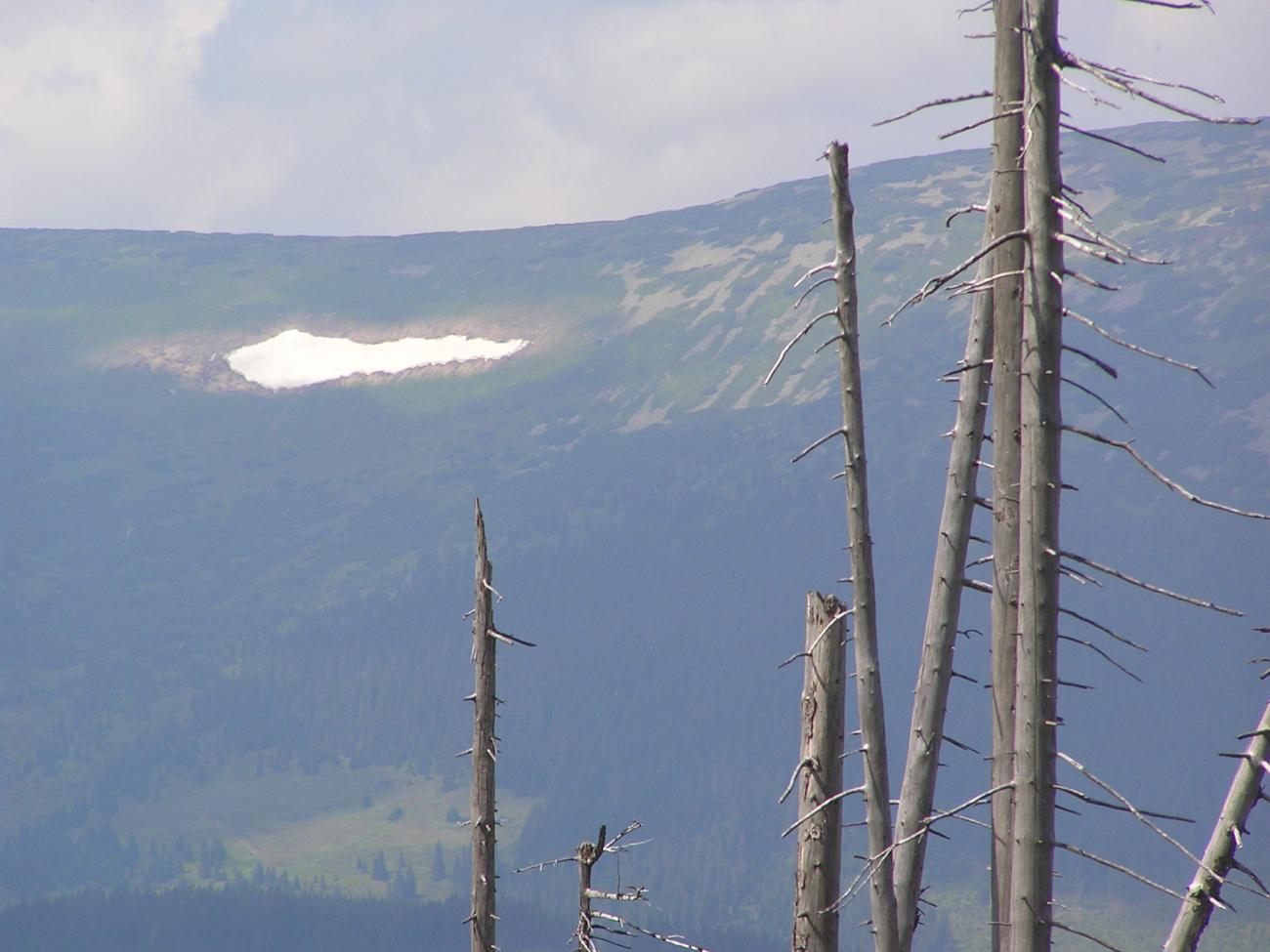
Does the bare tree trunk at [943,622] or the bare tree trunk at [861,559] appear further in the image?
the bare tree trunk at [943,622]

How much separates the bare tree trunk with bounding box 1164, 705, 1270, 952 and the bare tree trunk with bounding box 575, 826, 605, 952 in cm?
562

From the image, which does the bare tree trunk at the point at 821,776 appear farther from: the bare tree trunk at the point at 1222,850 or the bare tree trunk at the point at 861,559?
the bare tree trunk at the point at 1222,850

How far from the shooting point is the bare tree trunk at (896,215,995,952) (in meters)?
16.6

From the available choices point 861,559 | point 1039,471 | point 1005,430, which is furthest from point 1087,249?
point 861,559

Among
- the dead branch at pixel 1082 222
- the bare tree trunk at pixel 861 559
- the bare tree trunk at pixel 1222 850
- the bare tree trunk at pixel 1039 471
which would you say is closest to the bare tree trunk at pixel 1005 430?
the bare tree trunk at pixel 861 559

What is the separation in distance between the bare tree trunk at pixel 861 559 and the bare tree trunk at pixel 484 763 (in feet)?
14.0

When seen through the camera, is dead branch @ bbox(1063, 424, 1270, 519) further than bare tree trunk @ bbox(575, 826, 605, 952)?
No

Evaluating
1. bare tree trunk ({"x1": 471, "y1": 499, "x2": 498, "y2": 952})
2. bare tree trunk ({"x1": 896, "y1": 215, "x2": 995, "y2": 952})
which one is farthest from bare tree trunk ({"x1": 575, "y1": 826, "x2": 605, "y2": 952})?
bare tree trunk ({"x1": 896, "y1": 215, "x2": 995, "y2": 952})

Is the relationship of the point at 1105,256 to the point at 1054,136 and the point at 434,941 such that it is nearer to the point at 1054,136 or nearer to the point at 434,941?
the point at 1054,136

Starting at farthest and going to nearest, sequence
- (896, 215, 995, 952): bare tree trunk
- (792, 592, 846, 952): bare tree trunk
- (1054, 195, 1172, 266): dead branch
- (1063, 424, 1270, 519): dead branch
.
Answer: (896, 215, 995, 952): bare tree trunk → (792, 592, 846, 952): bare tree trunk → (1054, 195, 1172, 266): dead branch → (1063, 424, 1270, 519): dead branch

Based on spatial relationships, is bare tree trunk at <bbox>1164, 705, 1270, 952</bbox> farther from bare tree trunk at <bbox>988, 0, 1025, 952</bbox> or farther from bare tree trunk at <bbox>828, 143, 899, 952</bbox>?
bare tree trunk at <bbox>828, 143, 899, 952</bbox>

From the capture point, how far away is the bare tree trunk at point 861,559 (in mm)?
14539

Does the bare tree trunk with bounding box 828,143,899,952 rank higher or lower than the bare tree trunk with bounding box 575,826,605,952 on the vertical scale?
higher

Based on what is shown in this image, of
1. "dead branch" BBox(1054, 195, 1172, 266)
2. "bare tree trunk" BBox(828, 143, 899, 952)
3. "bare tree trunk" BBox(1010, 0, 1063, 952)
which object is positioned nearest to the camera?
"dead branch" BBox(1054, 195, 1172, 266)
